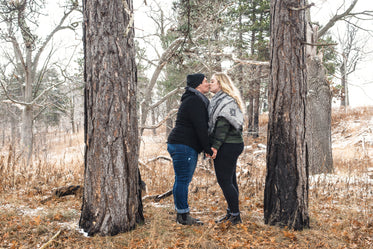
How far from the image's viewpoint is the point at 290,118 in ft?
10.7

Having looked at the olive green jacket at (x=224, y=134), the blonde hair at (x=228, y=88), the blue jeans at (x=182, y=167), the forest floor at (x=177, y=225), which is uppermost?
the blonde hair at (x=228, y=88)

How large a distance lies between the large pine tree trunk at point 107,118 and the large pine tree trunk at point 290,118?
1822 mm

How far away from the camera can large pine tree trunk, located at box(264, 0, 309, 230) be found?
327cm

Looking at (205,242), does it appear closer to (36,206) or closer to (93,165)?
(93,165)

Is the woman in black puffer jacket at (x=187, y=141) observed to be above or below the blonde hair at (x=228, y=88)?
below

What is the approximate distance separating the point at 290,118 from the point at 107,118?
7.15 feet

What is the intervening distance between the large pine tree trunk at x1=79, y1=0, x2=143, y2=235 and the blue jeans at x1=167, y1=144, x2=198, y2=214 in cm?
56

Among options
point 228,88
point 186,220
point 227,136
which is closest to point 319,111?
point 228,88

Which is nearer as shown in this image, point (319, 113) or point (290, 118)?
point (290, 118)

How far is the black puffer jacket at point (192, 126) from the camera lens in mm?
3262

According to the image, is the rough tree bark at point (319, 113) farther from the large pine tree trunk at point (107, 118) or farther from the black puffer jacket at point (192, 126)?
the large pine tree trunk at point (107, 118)

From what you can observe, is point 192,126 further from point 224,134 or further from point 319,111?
point 319,111

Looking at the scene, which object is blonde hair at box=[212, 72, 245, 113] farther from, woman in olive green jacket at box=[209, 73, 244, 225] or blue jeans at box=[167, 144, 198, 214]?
blue jeans at box=[167, 144, 198, 214]

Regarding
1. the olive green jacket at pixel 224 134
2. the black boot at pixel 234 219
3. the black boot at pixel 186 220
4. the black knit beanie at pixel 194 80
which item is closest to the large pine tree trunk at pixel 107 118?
the black boot at pixel 186 220
